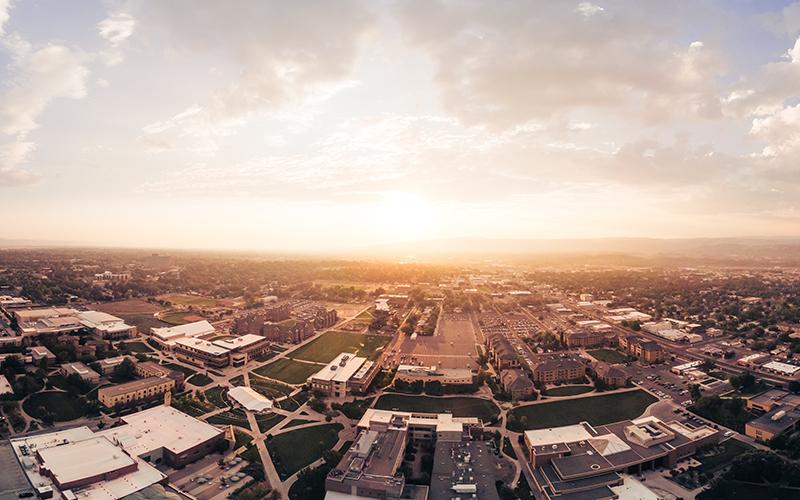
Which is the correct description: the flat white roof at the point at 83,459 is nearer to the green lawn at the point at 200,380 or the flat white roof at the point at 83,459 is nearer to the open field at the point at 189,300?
the green lawn at the point at 200,380

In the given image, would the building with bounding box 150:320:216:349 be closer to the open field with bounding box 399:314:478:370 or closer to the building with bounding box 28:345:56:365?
the building with bounding box 28:345:56:365

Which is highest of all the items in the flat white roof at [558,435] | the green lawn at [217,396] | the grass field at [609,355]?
the flat white roof at [558,435]

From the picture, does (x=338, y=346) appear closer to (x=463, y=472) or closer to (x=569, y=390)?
(x=569, y=390)

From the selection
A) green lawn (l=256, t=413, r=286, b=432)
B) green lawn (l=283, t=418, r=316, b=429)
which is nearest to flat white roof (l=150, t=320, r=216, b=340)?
green lawn (l=256, t=413, r=286, b=432)

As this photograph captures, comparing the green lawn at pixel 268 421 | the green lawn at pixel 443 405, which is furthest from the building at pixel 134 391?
the green lawn at pixel 443 405

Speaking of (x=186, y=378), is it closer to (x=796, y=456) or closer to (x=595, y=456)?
(x=595, y=456)

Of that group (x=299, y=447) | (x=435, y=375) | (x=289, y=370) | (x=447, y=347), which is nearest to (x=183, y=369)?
(x=289, y=370)
